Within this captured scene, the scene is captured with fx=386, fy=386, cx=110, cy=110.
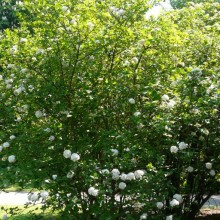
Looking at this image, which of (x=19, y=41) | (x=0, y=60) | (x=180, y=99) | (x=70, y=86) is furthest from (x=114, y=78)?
(x=0, y=60)

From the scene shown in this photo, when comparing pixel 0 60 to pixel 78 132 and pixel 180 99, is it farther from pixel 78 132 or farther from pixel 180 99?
pixel 180 99

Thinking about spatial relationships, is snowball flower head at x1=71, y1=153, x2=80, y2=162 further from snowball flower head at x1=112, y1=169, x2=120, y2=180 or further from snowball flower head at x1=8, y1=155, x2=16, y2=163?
snowball flower head at x1=8, y1=155, x2=16, y2=163

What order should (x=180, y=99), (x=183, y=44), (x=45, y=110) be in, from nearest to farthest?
(x=180, y=99) < (x=45, y=110) < (x=183, y=44)

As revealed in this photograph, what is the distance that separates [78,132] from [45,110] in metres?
0.44

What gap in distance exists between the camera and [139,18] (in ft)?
15.0

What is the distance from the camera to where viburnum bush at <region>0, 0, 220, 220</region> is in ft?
12.7

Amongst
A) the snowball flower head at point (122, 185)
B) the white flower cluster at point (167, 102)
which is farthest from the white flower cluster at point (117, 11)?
the snowball flower head at point (122, 185)

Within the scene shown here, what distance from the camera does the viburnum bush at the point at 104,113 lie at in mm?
3861

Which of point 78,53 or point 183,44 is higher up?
point 183,44

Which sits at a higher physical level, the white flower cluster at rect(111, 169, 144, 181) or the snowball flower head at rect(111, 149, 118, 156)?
the snowball flower head at rect(111, 149, 118, 156)

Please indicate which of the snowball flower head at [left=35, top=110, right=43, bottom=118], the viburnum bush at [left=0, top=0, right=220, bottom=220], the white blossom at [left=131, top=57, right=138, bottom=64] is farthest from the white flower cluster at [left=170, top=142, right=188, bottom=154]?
the snowball flower head at [left=35, top=110, right=43, bottom=118]

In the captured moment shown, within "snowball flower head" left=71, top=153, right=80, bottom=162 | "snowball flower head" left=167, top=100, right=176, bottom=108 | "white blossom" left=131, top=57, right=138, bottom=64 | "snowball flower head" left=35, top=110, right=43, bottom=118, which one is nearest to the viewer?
"snowball flower head" left=71, top=153, right=80, bottom=162

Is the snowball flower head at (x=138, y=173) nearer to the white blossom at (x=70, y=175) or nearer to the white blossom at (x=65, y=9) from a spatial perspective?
the white blossom at (x=70, y=175)

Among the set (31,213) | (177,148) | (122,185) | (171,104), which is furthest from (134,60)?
(31,213)
